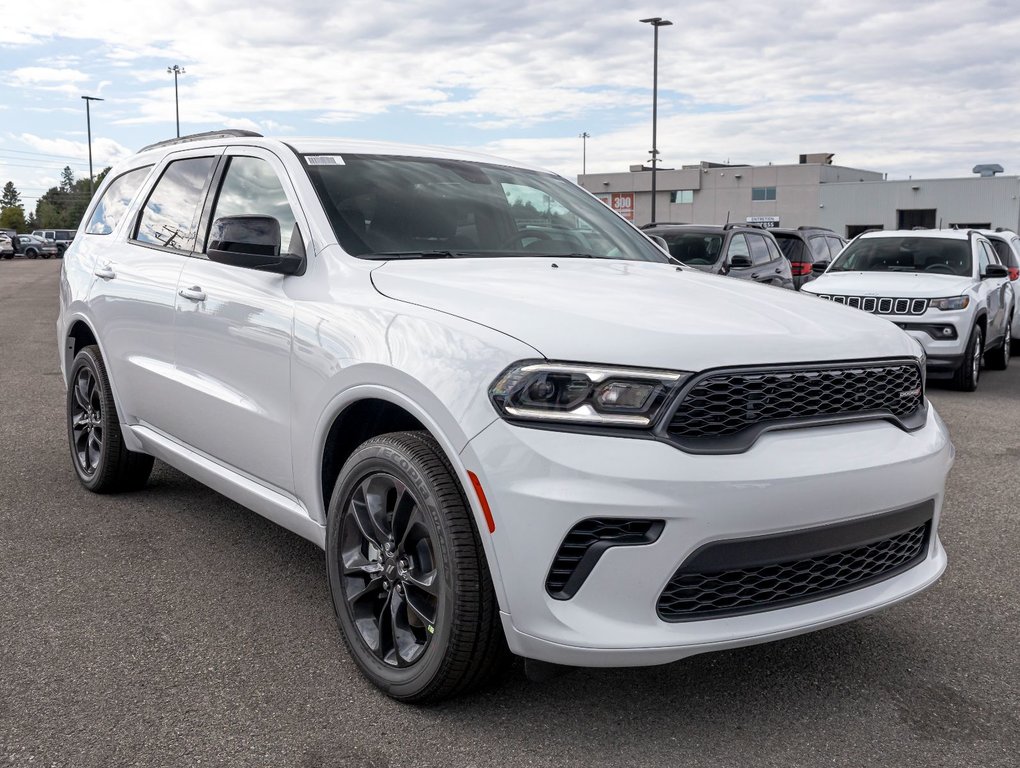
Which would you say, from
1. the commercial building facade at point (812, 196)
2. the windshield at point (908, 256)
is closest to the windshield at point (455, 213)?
the windshield at point (908, 256)

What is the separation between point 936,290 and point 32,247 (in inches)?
2526

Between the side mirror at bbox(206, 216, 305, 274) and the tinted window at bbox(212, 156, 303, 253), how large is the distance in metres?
0.08

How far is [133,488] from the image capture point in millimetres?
5484

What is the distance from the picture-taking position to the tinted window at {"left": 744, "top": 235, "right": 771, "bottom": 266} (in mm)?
13820

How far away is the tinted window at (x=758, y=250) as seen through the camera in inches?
544

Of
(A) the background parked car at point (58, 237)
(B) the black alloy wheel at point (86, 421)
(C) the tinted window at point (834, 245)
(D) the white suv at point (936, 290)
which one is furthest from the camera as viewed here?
(A) the background parked car at point (58, 237)

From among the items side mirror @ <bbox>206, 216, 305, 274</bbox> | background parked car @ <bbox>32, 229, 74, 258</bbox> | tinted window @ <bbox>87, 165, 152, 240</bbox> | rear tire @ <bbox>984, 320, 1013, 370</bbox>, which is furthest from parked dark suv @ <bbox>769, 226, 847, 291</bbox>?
background parked car @ <bbox>32, 229, 74, 258</bbox>

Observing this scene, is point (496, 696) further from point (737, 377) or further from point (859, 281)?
point (859, 281)

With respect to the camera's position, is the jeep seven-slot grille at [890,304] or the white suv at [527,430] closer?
the white suv at [527,430]

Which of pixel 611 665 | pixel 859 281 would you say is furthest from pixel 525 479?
pixel 859 281

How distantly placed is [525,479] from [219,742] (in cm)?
117

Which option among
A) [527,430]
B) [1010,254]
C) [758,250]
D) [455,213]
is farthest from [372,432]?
[1010,254]

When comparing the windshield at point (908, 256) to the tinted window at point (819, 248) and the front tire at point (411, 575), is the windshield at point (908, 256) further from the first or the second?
the front tire at point (411, 575)

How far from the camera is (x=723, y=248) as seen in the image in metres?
13.1
